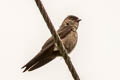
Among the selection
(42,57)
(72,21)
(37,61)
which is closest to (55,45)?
(42,57)

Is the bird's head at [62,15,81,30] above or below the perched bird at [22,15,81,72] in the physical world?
above

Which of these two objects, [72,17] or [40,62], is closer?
[40,62]

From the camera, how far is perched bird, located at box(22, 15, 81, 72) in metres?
7.39

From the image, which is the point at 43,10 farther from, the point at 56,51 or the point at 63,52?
the point at 56,51

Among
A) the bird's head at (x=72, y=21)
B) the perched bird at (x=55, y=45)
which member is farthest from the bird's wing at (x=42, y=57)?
the bird's head at (x=72, y=21)

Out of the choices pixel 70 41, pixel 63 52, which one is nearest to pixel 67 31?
pixel 70 41

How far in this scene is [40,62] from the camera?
7.70 metres

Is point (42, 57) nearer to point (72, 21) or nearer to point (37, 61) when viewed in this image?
point (37, 61)

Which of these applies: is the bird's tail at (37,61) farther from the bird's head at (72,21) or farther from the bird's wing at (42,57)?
the bird's head at (72,21)

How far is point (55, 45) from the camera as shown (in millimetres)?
7969

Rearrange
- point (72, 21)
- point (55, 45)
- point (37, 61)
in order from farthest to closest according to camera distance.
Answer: point (72, 21) → point (55, 45) → point (37, 61)

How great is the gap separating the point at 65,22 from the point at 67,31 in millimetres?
1054

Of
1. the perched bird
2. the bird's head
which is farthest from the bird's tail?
the bird's head

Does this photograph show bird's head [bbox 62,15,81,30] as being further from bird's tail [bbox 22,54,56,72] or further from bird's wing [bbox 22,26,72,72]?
bird's tail [bbox 22,54,56,72]
